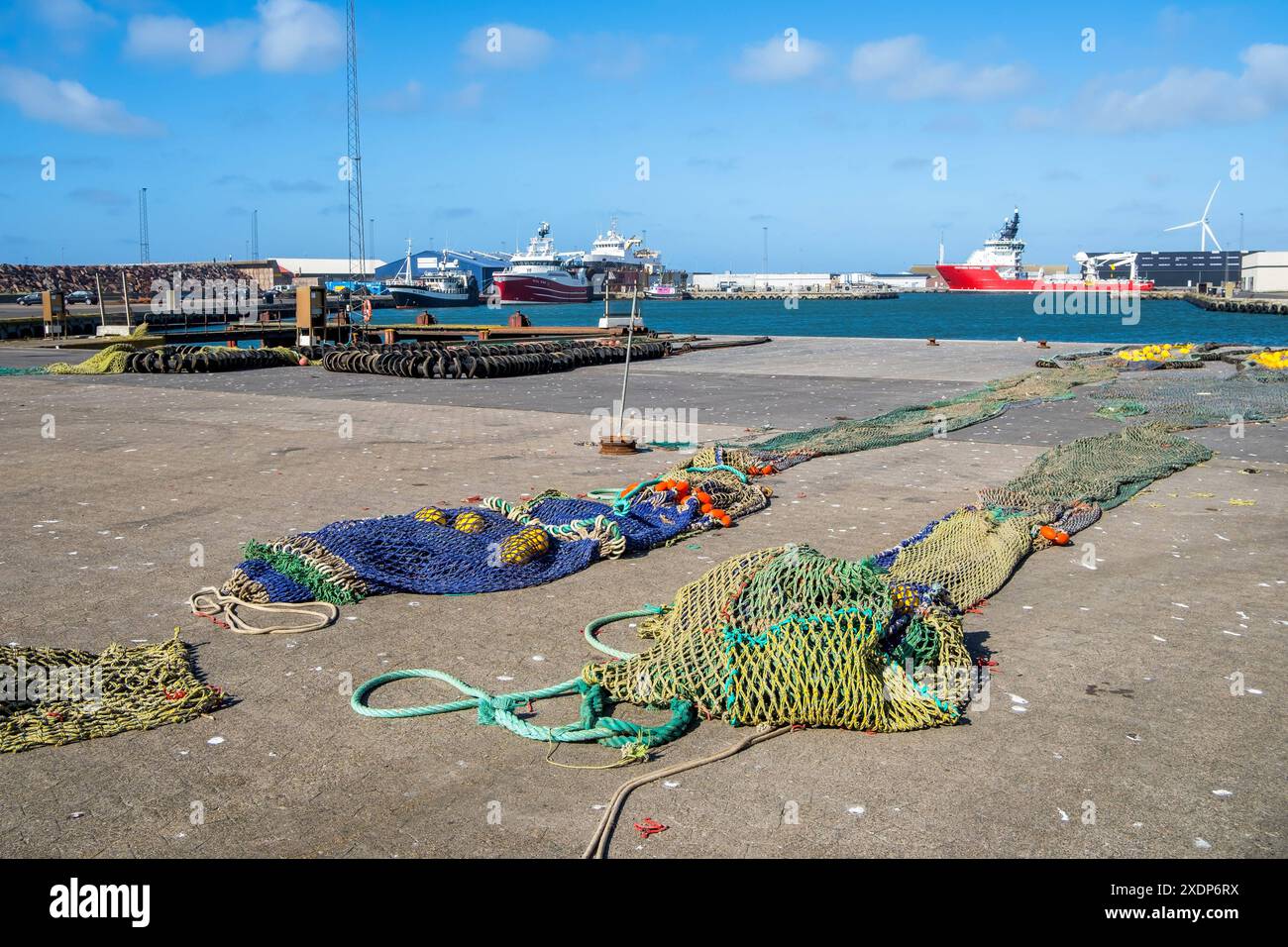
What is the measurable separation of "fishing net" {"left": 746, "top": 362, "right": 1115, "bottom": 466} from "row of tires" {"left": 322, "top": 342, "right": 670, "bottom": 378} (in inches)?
422

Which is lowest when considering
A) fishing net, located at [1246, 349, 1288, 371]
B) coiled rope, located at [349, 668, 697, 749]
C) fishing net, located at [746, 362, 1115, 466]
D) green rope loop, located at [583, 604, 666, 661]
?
coiled rope, located at [349, 668, 697, 749]

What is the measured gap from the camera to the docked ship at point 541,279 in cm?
13088

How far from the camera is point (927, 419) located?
669 inches

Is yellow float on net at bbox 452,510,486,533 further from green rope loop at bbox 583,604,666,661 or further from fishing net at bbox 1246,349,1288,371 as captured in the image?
fishing net at bbox 1246,349,1288,371

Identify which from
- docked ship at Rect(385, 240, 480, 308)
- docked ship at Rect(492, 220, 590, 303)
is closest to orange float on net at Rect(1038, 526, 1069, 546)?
docked ship at Rect(385, 240, 480, 308)

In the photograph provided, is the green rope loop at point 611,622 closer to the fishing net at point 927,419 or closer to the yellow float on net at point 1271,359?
the fishing net at point 927,419

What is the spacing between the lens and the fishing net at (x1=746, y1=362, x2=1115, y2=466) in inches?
551

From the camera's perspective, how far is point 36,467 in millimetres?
12430

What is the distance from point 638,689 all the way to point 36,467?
10045 millimetres

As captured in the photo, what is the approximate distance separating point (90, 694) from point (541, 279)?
12926 cm

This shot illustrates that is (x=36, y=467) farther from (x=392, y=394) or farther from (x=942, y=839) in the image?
(x=942, y=839)

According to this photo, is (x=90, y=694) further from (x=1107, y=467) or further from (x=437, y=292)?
(x=437, y=292)

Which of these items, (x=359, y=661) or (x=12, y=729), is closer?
(x=12, y=729)
